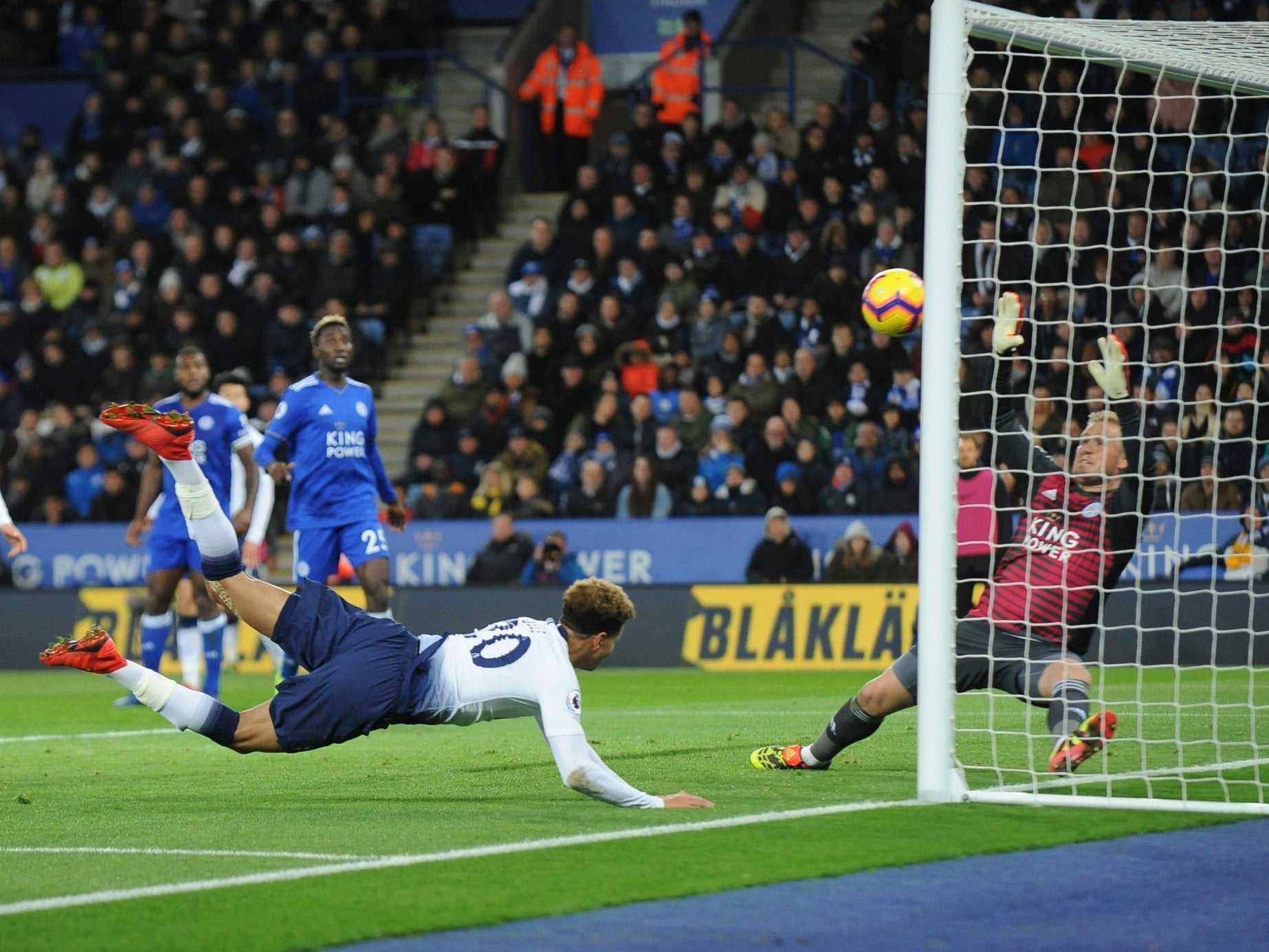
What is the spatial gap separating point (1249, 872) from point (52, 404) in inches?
680

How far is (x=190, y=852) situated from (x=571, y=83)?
684 inches

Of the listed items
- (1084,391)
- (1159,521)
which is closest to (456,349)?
(1084,391)

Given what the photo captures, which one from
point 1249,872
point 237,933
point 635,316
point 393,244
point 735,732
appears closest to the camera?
point 237,933

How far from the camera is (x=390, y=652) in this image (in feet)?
23.8

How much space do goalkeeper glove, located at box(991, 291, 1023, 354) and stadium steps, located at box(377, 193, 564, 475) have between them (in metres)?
14.0

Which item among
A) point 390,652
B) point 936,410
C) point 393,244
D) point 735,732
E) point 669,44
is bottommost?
point 735,732

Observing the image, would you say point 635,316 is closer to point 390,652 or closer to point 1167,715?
point 1167,715

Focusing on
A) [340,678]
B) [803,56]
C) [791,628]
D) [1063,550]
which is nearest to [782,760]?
[1063,550]

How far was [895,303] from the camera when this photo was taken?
8484 millimetres

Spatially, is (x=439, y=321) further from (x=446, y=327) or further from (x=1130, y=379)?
(x=1130, y=379)

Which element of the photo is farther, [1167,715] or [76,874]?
[1167,715]

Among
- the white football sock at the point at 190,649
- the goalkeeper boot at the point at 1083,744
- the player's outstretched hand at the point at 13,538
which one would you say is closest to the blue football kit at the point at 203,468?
the white football sock at the point at 190,649

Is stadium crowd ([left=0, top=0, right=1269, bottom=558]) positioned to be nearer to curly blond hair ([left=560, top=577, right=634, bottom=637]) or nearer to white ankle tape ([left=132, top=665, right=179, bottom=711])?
curly blond hair ([left=560, top=577, right=634, bottom=637])

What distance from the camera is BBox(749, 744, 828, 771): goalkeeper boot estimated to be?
27.1 ft
